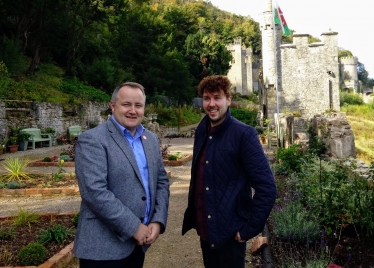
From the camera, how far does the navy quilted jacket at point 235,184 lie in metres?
2.20

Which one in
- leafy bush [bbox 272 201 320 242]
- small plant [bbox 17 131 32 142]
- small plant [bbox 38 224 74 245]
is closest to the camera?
leafy bush [bbox 272 201 320 242]

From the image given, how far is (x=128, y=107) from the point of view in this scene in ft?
7.21

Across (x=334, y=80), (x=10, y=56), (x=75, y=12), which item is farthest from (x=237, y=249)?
(x=75, y=12)

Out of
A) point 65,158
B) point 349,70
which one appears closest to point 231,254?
point 65,158

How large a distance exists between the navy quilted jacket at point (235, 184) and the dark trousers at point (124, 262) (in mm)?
456

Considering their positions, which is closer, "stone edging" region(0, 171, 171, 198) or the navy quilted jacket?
the navy quilted jacket

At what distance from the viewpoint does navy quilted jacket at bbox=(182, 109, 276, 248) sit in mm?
2197

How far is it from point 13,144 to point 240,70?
151 feet

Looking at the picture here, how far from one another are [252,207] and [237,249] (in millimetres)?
308

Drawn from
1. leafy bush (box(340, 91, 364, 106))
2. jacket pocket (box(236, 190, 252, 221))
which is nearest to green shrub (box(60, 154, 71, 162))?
jacket pocket (box(236, 190, 252, 221))

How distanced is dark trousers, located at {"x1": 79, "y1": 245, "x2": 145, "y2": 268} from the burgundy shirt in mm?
423

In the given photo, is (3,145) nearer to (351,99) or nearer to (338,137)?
(338,137)

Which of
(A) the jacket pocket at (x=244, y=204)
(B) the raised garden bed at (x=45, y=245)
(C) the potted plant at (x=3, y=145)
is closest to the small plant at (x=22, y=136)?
(C) the potted plant at (x=3, y=145)

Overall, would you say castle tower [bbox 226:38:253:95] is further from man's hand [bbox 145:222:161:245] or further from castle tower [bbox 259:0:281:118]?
man's hand [bbox 145:222:161:245]
